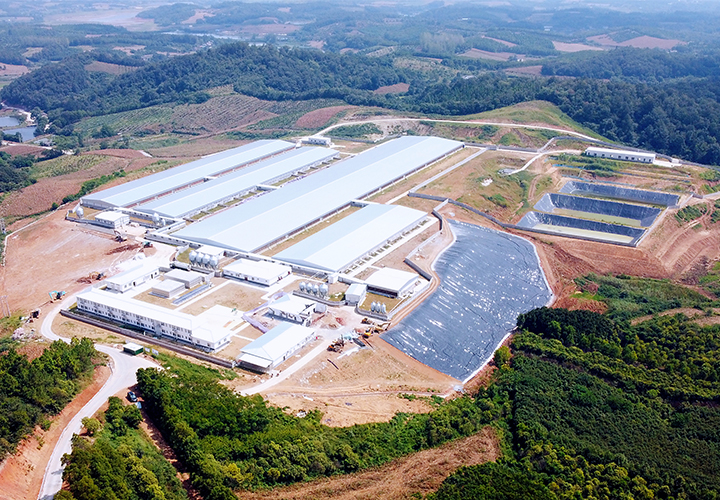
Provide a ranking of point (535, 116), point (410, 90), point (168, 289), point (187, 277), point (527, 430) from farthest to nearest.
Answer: point (410, 90) < point (535, 116) < point (187, 277) < point (168, 289) < point (527, 430)

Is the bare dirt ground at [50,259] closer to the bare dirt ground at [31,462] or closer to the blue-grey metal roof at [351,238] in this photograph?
the blue-grey metal roof at [351,238]

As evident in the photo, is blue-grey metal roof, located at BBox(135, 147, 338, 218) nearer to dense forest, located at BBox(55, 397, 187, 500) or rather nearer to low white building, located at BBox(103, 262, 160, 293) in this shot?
low white building, located at BBox(103, 262, 160, 293)

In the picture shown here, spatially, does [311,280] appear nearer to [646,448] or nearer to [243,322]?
[243,322]

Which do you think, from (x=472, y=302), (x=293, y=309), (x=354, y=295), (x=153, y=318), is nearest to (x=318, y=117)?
(x=472, y=302)

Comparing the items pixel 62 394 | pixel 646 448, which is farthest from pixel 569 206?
pixel 62 394

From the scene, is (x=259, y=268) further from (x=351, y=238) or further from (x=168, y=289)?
(x=351, y=238)

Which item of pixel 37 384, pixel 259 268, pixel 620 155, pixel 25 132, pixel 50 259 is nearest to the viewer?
pixel 37 384

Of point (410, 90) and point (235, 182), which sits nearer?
point (235, 182)
